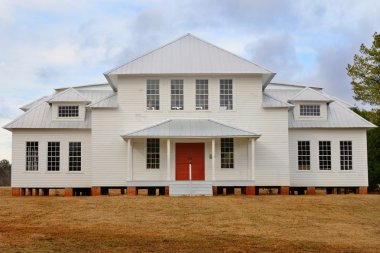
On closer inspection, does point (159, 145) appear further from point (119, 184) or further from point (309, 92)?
point (309, 92)

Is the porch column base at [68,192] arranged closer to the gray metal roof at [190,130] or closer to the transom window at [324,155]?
the gray metal roof at [190,130]

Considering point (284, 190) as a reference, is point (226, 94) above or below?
above

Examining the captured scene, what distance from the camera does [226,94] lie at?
3594 cm

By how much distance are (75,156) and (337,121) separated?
52.0ft

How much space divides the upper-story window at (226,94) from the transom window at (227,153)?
1.93 m

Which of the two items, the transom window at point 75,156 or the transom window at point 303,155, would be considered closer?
the transom window at point 75,156

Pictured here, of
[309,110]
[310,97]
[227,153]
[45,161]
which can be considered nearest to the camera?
[227,153]

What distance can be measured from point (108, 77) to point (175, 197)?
8621 mm

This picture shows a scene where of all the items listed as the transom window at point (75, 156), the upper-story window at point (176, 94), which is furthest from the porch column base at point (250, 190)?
the transom window at point (75, 156)

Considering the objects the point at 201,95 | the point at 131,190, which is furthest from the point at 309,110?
the point at 131,190

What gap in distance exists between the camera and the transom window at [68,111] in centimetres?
3806

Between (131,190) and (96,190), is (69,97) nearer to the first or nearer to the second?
(96,190)

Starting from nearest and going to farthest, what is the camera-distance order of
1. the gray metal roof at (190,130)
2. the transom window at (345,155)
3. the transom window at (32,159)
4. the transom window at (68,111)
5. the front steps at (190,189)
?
the front steps at (190,189) → the gray metal roof at (190,130) → the transom window at (32,159) → the transom window at (345,155) → the transom window at (68,111)

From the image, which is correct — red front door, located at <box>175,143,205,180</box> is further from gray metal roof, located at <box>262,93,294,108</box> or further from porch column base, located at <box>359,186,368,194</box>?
porch column base, located at <box>359,186,368,194</box>
